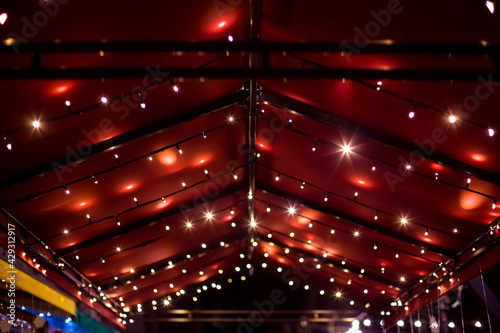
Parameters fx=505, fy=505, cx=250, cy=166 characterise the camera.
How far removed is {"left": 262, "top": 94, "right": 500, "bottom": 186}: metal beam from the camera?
577cm

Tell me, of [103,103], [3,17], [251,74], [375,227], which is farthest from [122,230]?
[251,74]

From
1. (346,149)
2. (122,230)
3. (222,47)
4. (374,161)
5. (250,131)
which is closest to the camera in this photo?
(222,47)

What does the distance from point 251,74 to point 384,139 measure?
2.79 meters

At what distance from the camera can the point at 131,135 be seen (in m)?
5.81

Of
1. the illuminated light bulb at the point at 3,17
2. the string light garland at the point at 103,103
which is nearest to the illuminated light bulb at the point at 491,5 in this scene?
the string light garland at the point at 103,103

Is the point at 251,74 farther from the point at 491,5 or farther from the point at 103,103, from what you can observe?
the point at 103,103

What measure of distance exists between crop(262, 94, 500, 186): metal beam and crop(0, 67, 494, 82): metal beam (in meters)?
2.30

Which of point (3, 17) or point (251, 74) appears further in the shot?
point (3, 17)

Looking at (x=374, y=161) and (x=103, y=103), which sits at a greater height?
(x=103, y=103)

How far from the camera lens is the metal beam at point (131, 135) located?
18.6 ft

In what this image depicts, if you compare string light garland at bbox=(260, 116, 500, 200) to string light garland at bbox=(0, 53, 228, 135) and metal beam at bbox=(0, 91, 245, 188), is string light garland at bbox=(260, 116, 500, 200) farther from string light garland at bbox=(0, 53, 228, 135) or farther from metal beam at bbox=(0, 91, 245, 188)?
string light garland at bbox=(0, 53, 228, 135)

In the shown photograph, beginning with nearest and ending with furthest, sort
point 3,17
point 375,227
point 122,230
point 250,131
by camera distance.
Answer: point 3,17
point 250,131
point 122,230
point 375,227

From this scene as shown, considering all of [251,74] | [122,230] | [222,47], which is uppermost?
[122,230]

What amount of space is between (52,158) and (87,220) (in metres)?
2.17
